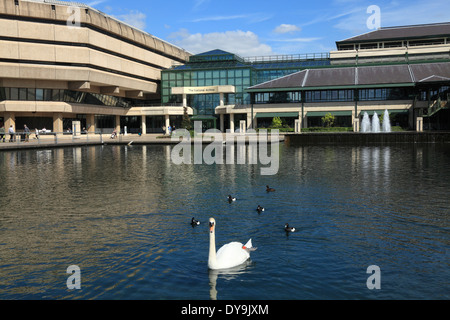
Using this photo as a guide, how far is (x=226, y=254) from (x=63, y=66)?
70.8m

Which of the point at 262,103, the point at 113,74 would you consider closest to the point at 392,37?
the point at 262,103

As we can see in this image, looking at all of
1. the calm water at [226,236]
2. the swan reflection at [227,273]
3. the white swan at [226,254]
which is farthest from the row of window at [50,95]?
the swan reflection at [227,273]

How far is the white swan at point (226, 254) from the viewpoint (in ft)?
32.7

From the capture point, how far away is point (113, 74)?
80.9m

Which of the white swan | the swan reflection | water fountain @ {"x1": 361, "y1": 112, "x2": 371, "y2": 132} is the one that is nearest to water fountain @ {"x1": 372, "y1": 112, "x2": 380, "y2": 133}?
water fountain @ {"x1": 361, "y1": 112, "x2": 371, "y2": 132}

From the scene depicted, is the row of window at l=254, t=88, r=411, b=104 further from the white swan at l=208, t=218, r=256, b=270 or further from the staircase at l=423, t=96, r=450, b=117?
the white swan at l=208, t=218, r=256, b=270

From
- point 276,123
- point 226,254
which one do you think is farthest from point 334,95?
point 226,254

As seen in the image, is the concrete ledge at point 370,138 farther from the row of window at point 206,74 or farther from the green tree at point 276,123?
the row of window at point 206,74

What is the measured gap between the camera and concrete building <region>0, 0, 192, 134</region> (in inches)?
2731

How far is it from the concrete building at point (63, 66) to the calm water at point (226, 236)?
173 feet

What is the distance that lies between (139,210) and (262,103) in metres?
62.6

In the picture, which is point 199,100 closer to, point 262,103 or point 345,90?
point 262,103

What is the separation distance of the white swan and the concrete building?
68223mm
